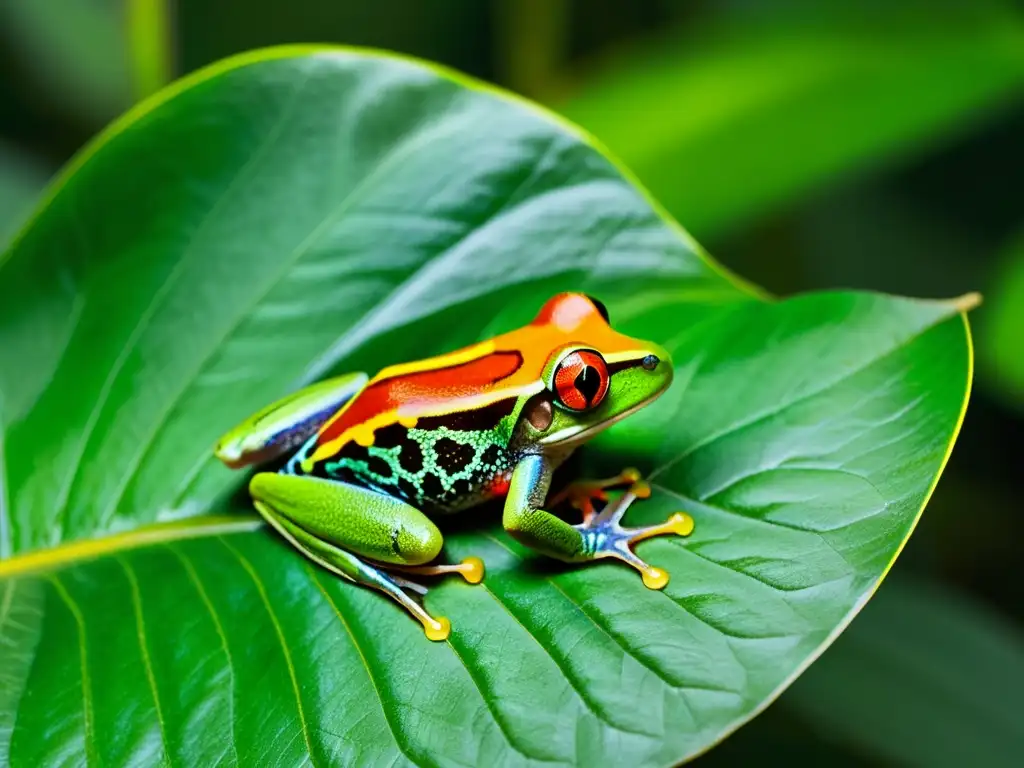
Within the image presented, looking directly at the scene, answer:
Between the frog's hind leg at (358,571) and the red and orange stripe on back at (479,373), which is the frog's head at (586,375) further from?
the frog's hind leg at (358,571)

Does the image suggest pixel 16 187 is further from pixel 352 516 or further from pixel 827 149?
pixel 827 149

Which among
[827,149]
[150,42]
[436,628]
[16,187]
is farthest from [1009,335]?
[16,187]

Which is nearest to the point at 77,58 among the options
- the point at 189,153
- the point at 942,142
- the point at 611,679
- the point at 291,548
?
the point at 189,153

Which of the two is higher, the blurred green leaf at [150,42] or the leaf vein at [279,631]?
the blurred green leaf at [150,42]

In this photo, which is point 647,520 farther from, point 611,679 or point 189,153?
point 189,153

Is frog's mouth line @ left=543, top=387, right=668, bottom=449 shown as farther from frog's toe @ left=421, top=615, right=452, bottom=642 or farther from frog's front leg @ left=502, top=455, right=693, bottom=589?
frog's toe @ left=421, top=615, right=452, bottom=642

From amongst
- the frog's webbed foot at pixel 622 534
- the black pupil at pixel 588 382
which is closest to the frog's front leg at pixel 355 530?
the frog's webbed foot at pixel 622 534
